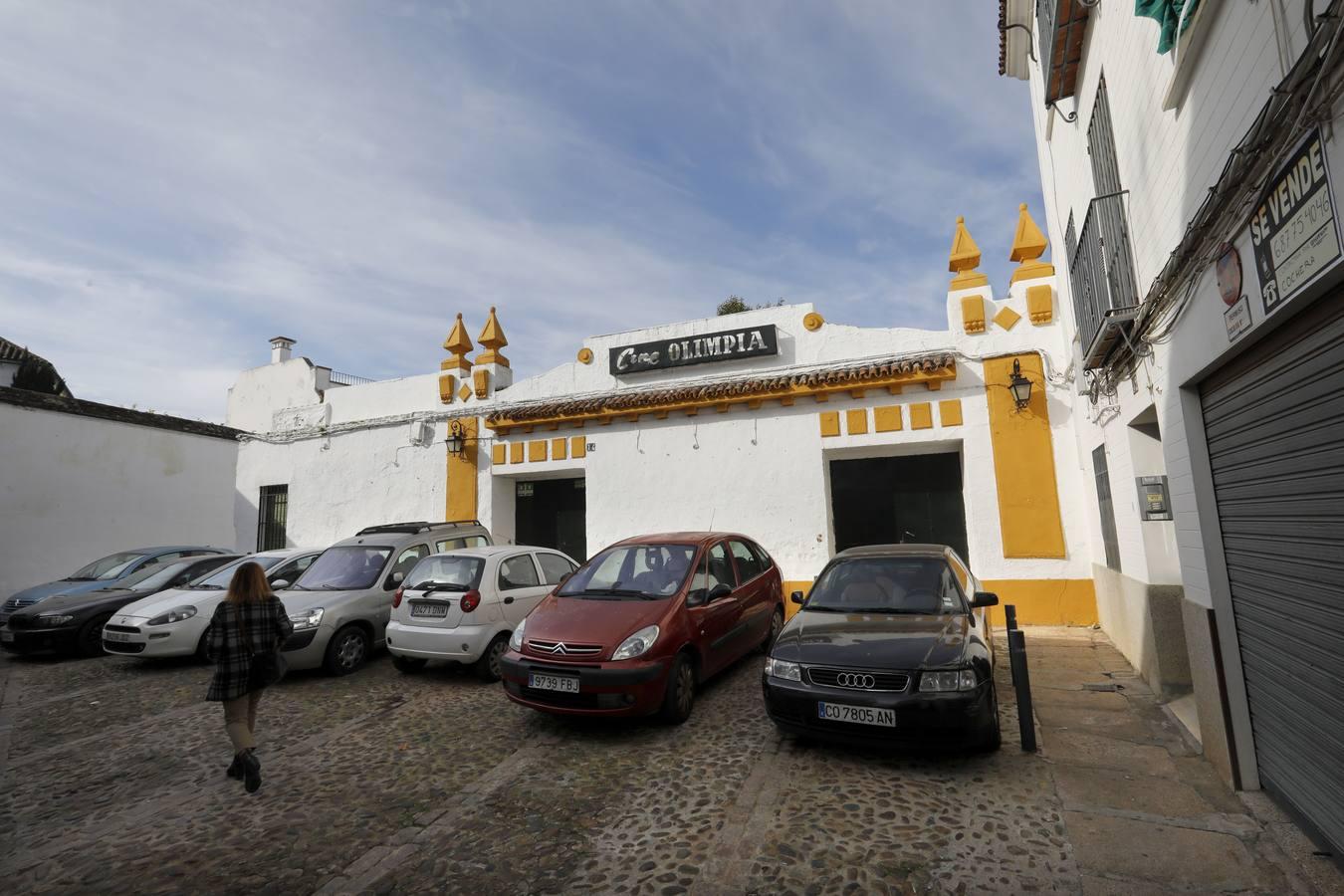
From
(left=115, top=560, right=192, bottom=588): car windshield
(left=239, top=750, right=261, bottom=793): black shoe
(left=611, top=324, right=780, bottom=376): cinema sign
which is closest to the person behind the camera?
(left=239, top=750, right=261, bottom=793): black shoe

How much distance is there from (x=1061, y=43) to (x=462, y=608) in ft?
28.4

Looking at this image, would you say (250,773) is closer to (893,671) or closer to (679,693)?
(679,693)

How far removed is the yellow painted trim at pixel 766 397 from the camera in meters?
9.67

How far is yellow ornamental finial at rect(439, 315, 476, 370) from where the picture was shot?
43.9 ft

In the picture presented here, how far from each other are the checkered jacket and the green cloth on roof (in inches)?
286

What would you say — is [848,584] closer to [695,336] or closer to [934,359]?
[934,359]

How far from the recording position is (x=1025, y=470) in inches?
360

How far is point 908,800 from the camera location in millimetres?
3994

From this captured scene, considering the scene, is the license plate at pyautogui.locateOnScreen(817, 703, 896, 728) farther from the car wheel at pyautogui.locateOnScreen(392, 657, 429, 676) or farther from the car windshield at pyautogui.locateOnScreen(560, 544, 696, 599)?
the car wheel at pyautogui.locateOnScreen(392, 657, 429, 676)

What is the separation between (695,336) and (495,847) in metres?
9.18

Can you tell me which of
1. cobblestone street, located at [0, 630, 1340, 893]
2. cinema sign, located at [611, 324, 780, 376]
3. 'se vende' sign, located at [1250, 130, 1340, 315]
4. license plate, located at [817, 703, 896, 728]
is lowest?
cobblestone street, located at [0, 630, 1340, 893]

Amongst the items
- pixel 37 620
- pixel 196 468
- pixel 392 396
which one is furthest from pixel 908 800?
pixel 196 468

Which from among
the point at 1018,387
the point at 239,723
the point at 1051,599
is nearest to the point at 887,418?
the point at 1018,387

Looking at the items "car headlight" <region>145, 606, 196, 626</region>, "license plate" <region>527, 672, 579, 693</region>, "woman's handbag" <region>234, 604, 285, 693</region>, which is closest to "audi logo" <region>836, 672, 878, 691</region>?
"license plate" <region>527, 672, 579, 693</region>
